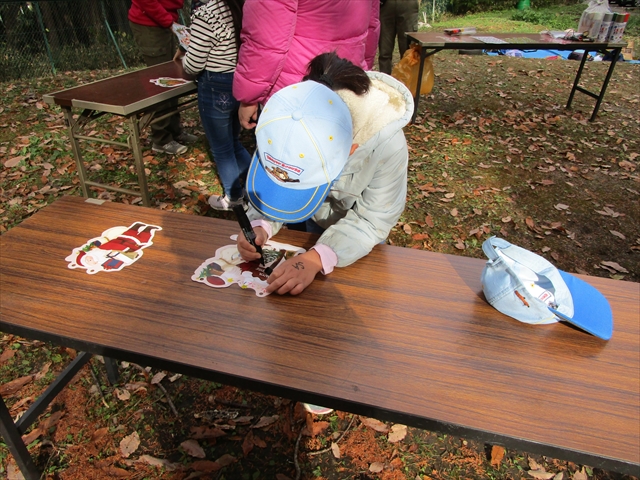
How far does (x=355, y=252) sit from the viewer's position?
5.21ft

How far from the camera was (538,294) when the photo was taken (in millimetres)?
1318

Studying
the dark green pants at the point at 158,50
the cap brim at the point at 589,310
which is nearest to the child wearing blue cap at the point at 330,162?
the cap brim at the point at 589,310

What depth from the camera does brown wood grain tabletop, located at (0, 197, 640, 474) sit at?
42.6 inches

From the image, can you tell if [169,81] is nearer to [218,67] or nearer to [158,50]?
[218,67]

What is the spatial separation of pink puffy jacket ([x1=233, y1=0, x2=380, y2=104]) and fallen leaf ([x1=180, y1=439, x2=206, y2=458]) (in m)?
1.86

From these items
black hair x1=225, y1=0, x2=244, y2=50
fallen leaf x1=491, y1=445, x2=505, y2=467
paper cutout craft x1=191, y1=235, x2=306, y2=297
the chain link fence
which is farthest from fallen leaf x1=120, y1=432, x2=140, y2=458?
the chain link fence

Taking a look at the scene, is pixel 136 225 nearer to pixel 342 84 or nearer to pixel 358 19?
pixel 342 84

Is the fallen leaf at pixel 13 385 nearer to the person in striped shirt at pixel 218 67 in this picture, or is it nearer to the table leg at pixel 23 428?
the table leg at pixel 23 428

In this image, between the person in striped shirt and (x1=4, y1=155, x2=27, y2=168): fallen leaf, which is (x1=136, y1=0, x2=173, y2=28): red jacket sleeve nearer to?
the person in striped shirt

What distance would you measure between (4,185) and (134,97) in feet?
6.26

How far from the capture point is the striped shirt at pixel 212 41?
9.05 feet

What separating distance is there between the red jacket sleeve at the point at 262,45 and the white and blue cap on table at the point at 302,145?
1139 millimetres

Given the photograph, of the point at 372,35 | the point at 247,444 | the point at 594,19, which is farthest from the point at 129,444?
the point at 594,19

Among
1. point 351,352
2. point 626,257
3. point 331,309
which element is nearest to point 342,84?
point 331,309
